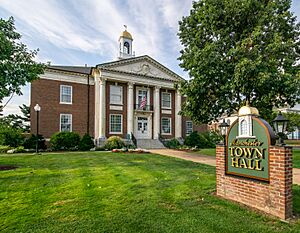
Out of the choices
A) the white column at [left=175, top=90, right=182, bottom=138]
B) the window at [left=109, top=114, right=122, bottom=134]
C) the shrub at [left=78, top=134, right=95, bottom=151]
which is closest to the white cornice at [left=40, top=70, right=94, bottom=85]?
the window at [left=109, top=114, right=122, bottom=134]

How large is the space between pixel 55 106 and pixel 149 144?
33.8ft

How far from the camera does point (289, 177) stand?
3.85 m

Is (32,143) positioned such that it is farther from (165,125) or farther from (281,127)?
(281,127)

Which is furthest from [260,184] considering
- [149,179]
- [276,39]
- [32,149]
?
[32,149]

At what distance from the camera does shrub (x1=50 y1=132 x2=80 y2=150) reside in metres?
18.4

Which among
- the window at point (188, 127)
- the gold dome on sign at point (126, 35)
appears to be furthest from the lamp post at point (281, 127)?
the gold dome on sign at point (126, 35)

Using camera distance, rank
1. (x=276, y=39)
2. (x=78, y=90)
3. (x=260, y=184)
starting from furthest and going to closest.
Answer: (x=78, y=90)
(x=276, y=39)
(x=260, y=184)

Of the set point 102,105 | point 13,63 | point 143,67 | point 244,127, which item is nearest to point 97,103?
point 102,105

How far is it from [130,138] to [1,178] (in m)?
16.0

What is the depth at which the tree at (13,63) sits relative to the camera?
24.6 feet

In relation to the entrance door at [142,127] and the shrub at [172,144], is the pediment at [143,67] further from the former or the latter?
the shrub at [172,144]

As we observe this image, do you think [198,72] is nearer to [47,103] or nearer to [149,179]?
[149,179]

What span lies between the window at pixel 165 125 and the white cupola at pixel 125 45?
9407 mm

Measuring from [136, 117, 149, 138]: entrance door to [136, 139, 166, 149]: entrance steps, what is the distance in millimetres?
1303
